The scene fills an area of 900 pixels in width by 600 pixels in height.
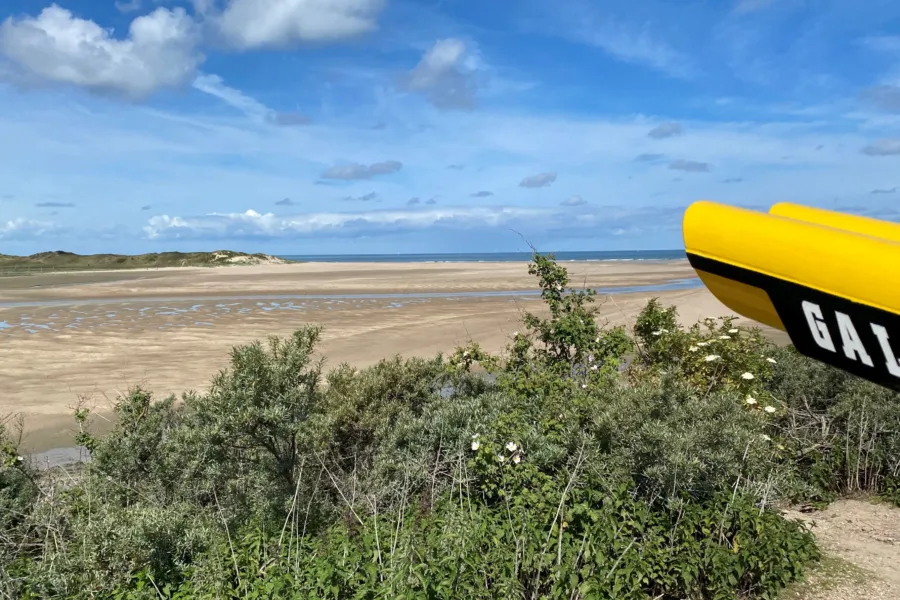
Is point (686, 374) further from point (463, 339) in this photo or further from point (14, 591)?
point (463, 339)

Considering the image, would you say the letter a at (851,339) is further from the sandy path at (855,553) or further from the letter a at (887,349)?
the sandy path at (855,553)

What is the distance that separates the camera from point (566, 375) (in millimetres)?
7742

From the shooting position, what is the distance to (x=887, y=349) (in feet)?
5.82

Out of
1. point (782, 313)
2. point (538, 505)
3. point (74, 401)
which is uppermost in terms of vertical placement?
point (782, 313)

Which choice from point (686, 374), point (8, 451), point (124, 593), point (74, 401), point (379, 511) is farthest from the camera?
point (74, 401)

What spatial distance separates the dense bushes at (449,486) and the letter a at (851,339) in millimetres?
2431

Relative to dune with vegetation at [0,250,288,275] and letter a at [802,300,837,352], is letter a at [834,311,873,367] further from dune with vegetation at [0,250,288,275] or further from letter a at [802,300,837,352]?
dune with vegetation at [0,250,288,275]


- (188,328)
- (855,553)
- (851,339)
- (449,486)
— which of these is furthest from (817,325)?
(188,328)

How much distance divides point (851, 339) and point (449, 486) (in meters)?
3.97

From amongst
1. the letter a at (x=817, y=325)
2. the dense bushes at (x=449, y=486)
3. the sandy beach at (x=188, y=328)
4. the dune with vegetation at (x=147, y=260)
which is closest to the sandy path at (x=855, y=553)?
the dense bushes at (x=449, y=486)

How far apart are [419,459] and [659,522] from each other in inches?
84.7

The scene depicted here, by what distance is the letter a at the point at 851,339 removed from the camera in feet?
5.99

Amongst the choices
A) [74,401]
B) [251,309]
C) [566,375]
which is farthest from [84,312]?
[566,375]

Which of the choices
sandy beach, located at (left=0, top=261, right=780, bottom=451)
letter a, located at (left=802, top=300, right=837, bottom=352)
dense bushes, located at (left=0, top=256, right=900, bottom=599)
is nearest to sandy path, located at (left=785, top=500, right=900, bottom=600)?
dense bushes, located at (left=0, top=256, right=900, bottom=599)
